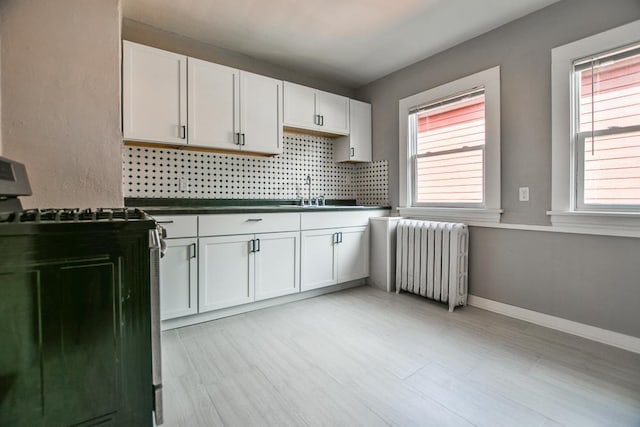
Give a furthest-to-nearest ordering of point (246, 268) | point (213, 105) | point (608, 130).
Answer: point (213, 105) → point (246, 268) → point (608, 130)

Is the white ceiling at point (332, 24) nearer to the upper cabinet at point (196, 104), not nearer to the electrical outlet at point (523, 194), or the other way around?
the upper cabinet at point (196, 104)

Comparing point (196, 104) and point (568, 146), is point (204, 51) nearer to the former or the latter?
point (196, 104)

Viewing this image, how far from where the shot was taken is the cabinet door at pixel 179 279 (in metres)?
2.19

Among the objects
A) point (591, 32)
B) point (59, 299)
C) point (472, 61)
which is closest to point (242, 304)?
point (59, 299)

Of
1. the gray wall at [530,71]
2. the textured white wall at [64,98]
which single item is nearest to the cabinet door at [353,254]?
the gray wall at [530,71]

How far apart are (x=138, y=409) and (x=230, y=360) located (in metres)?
0.99

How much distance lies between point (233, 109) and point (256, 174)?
2.39ft

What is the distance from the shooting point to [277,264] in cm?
271

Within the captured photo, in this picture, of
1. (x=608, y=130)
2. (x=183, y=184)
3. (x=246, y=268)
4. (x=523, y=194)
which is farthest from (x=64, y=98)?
(x=608, y=130)

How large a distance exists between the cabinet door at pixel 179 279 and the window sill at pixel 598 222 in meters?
2.73

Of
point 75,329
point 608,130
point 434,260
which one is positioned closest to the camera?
point 75,329

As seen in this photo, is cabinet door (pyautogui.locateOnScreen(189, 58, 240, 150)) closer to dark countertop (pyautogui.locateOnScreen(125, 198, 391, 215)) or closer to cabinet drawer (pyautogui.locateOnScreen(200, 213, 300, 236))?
dark countertop (pyautogui.locateOnScreen(125, 198, 391, 215))

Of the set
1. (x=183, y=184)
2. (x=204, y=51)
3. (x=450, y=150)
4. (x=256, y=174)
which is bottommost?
(x=183, y=184)

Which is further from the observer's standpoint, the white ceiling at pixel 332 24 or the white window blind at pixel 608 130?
the white ceiling at pixel 332 24
